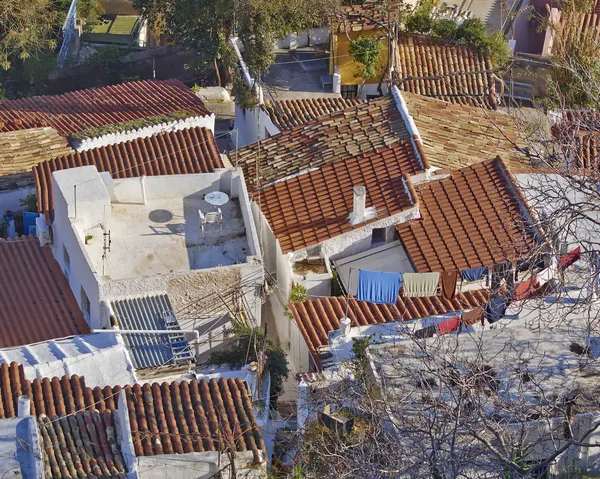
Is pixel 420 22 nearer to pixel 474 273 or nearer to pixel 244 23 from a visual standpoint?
pixel 244 23

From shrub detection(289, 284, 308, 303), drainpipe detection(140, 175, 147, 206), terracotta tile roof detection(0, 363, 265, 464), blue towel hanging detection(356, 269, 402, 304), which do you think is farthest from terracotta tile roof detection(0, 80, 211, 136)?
terracotta tile roof detection(0, 363, 265, 464)

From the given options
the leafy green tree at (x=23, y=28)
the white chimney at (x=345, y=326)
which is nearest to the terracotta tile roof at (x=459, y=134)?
the white chimney at (x=345, y=326)

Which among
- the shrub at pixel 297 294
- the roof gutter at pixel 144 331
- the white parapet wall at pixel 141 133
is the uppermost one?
the white parapet wall at pixel 141 133

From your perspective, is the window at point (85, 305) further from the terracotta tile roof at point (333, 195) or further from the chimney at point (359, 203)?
the chimney at point (359, 203)

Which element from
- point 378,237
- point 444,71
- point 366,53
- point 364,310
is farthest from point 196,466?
point 444,71

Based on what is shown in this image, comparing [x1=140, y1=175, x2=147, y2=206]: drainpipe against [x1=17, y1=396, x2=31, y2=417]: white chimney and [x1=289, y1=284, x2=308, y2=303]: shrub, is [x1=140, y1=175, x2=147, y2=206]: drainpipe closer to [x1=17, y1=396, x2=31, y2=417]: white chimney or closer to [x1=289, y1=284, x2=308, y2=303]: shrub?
[x1=289, y1=284, x2=308, y2=303]: shrub
